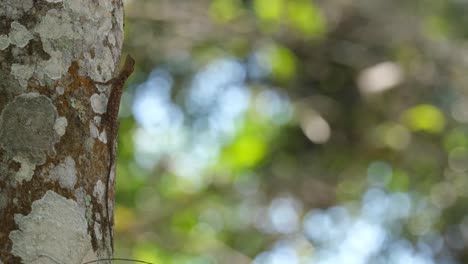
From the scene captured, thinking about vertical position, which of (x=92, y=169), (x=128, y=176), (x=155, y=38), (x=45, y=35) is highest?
(x=155, y=38)

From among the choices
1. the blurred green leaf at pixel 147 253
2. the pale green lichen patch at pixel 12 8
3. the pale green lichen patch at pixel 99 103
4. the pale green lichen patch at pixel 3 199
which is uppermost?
the blurred green leaf at pixel 147 253

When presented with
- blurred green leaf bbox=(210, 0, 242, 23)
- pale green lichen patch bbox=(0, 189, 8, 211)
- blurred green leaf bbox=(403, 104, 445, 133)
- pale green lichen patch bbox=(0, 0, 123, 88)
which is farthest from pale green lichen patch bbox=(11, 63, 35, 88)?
blurred green leaf bbox=(403, 104, 445, 133)

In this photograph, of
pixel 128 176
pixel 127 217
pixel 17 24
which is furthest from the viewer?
pixel 128 176

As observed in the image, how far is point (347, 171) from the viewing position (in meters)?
6.26

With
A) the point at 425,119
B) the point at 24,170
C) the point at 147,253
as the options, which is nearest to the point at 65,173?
the point at 24,170

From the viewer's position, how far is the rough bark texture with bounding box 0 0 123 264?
96 centimetres

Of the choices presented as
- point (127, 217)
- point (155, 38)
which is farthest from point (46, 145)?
point (155, 38)

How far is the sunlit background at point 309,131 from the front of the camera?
512 centimetres

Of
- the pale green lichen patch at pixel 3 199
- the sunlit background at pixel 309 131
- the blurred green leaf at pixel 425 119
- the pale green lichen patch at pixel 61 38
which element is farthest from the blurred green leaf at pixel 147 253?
the pale green lichen patch at pixel 3 199

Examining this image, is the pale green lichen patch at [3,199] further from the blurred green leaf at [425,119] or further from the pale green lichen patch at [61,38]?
the blurred green leaf at [425,119]

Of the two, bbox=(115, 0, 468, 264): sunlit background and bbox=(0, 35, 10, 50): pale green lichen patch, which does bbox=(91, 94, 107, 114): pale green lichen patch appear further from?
bbox=(115, 0, 468, 264): sunlit background

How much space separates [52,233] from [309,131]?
522 centimetres

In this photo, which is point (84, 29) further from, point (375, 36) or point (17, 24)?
point (375, 36)

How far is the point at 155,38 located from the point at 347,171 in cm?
187
